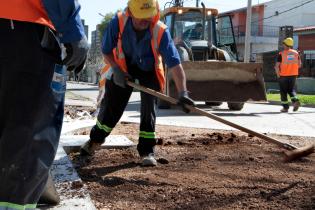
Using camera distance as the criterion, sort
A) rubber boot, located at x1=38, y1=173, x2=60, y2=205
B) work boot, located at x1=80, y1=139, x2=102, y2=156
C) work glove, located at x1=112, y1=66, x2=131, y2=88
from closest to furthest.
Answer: rubber boot, located at x1=38, y1=173, x2=60, y2=205 → work glove, located at x1=112, y1=66, x2=131, y2=88 → work boot, located at x1=80, y1=139, x2=102, y2=156

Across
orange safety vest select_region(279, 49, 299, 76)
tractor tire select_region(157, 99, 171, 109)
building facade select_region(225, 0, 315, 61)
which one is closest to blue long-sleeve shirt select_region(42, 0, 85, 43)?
tractor tire select_region(157, 99, 171, 109)

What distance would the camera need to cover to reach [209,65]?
11.1 meters

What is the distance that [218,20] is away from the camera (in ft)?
45.4

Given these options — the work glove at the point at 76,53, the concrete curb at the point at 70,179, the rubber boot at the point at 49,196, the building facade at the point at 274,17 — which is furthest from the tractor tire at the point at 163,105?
the building facade at the point at 274,17

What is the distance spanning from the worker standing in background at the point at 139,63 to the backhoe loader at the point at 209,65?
520cm

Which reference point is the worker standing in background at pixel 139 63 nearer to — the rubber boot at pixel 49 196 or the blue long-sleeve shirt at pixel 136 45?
the blue long-sleeve shirt at pixel 136 45

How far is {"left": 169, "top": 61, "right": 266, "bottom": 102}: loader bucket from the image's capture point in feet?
36.3

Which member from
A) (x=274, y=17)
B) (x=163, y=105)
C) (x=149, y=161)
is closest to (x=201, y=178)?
(x=149, y=161)

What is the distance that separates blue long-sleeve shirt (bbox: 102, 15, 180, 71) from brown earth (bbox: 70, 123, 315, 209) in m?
1.01

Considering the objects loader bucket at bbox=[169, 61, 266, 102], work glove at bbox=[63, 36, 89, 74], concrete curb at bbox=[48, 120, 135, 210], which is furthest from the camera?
loader bucket at bbox=[169, 61, 266, 102]

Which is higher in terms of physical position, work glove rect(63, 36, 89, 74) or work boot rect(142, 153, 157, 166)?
work glove rect(63, 36, 89, 74)

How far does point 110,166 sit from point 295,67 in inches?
356

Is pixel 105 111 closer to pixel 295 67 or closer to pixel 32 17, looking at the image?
pixel 32 17

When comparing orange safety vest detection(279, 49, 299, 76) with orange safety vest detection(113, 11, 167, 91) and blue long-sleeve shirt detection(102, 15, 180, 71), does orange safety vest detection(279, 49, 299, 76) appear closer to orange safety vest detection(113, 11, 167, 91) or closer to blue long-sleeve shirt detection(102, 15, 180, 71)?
orange safety vest detection(113, 11, 167, 91)
